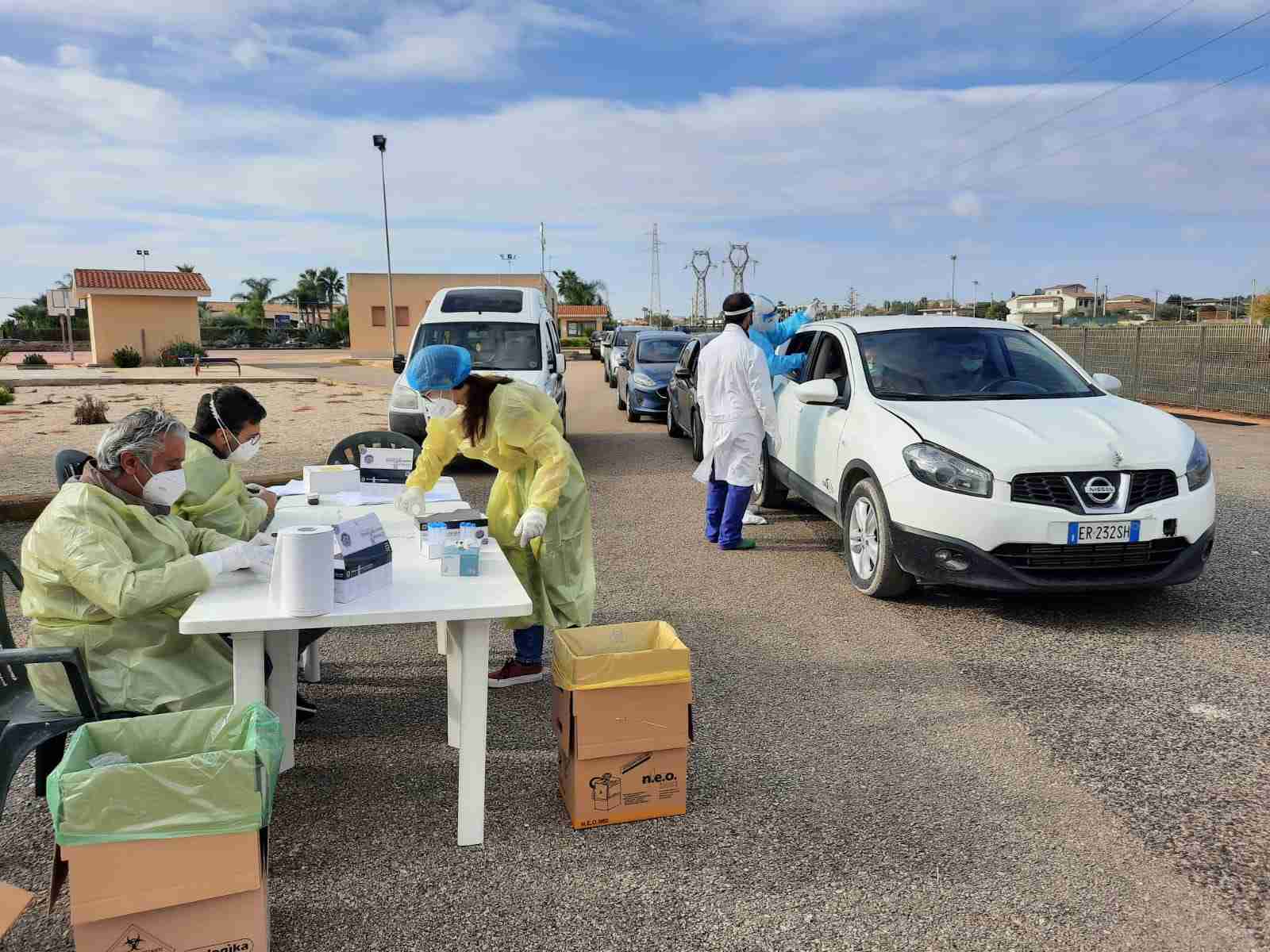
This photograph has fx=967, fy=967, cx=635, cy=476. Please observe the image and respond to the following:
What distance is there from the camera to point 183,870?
2.43 metres

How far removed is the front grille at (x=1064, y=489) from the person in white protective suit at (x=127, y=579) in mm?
3850

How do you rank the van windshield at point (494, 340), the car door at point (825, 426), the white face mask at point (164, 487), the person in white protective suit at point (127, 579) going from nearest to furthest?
the person in white protective suit at point (127, 579), the white face mask at point (164, 487), the car door at point (825, 426), the van windshield at point (494, 340)

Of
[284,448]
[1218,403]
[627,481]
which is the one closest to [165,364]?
[284,448]

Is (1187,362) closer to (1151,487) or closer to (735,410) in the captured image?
(735,410)

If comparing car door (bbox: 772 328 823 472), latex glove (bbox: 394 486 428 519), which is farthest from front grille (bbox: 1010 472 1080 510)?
latex glove (bbox: 394 486 428 519)

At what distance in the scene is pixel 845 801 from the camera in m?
3.59

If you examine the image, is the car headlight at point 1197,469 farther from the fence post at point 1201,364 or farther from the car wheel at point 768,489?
the fence post at point 1201,364

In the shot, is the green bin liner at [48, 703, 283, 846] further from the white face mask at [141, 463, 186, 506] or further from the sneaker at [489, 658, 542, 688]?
the sneaker at [489, 658, 542, 688]

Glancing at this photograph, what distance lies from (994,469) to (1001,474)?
47 mm

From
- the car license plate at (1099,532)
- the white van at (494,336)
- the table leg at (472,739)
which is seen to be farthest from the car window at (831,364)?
the white van at (494,336)

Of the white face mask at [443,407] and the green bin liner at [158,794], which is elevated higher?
the white face mask at [443,407]

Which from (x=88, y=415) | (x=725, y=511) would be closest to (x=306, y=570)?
(x=725, y=511)

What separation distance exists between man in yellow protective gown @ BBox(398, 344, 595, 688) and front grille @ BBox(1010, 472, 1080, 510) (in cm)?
240

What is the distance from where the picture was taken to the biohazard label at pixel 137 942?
2.43 metres
